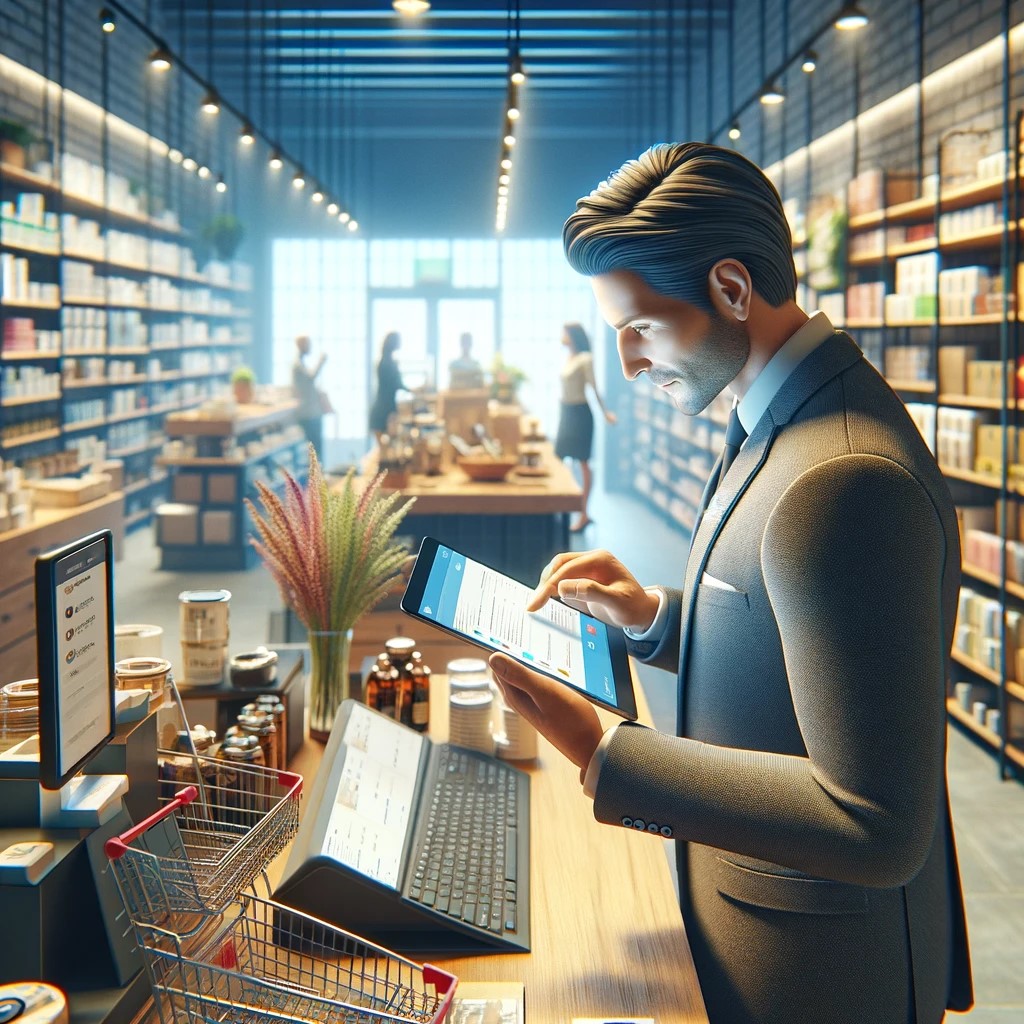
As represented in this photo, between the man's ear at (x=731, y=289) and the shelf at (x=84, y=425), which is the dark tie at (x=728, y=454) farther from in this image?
the shelf at (x=84, y=425)

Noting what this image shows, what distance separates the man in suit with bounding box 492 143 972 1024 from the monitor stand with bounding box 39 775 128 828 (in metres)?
0.45

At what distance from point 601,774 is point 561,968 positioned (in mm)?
386

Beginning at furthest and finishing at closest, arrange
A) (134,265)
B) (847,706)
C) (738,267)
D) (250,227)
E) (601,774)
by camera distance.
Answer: (250,227), (134,265), (738,267), (601,774), (847,706)

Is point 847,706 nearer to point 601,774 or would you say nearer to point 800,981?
point 601,774

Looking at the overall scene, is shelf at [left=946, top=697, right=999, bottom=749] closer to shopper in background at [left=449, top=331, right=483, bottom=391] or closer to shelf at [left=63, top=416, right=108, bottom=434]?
shopper in background at [left=449, top=331, right=483, bottom=391]

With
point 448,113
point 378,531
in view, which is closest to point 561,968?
point 378,531

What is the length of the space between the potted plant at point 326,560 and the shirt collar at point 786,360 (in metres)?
0.97

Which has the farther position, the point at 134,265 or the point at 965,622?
the point at 134,265

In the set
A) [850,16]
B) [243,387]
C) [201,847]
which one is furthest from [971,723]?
[243,387]

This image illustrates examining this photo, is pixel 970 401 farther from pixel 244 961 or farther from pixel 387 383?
pixel 387 383

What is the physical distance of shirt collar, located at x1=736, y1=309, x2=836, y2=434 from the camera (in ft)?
4.40

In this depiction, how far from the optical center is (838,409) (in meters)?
1.25

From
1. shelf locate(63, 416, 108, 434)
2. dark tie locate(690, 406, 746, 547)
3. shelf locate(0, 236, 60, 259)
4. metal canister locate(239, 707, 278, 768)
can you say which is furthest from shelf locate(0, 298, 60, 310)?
dark tie locate(690, 406, 746, 547)

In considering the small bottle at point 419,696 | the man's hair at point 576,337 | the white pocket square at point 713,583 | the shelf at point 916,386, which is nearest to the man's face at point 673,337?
the white pocket square at point 713,583
